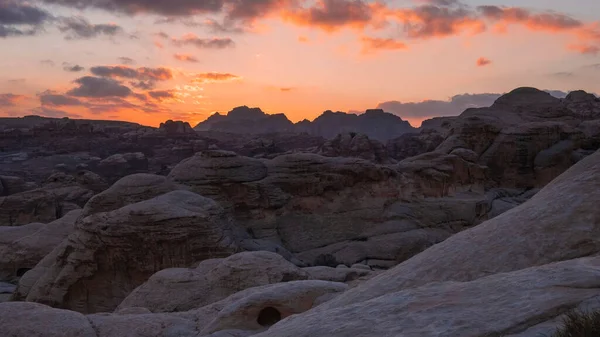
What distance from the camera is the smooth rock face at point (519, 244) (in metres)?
7.41

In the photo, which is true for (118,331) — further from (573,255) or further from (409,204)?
(409,204)

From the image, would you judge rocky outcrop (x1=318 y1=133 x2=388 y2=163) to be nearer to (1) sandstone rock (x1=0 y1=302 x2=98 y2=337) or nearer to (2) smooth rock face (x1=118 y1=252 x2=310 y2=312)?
(2) smooth rock face (x1=118 y1=252 x2=310 y2=312)

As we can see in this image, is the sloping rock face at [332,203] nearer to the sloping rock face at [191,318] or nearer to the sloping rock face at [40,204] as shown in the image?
the sloping rock face at [40,204]

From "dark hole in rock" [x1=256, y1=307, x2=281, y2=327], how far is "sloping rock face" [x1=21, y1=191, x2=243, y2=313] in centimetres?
1416

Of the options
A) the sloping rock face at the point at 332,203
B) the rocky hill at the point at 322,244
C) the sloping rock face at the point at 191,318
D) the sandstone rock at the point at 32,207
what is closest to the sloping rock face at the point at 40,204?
the sandstone rock at the point at 32,207

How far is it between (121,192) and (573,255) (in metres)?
25.8

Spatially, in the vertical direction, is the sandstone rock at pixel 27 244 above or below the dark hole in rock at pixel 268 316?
below

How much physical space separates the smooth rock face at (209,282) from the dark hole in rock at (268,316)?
5598 millimetres

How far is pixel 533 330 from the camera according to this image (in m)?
4.50

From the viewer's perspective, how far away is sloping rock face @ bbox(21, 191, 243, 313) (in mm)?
23219

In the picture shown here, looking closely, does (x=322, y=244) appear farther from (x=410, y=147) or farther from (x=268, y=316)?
(x=410, y=147)

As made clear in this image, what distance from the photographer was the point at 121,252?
23.5 m

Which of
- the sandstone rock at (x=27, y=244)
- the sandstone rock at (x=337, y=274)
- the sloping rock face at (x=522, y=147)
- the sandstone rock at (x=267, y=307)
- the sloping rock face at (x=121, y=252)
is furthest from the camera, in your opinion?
the sloping rock face at (x=522, y=147)

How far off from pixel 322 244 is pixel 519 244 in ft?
94.5
